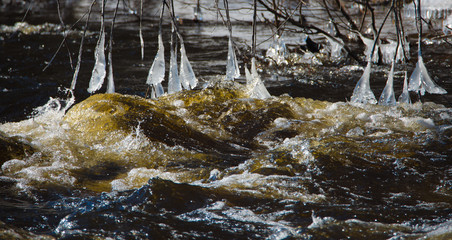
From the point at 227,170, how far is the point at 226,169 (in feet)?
0.09

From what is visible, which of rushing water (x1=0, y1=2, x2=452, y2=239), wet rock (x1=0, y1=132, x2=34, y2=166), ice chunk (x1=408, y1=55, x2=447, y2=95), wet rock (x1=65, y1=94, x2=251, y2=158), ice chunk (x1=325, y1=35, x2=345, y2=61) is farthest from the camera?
ice chunk (x1=325, y1=35, x2=345, y2=61)

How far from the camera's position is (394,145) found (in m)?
3.58

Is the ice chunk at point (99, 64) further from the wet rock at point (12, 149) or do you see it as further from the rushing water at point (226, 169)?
the wet rock at point (12, 149)

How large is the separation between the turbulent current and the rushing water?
10 millimetres

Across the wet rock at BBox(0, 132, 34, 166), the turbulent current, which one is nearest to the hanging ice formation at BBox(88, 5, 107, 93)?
the turbulent current

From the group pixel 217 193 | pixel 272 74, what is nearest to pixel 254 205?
pixel 217 193

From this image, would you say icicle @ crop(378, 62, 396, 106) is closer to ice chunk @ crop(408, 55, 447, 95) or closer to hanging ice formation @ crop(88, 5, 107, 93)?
ice chunk @ crop(408, 55, 447, 95)

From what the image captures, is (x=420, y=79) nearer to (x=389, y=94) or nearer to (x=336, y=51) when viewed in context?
(x=389, y=94)

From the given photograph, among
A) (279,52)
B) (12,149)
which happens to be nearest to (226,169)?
(12,149)

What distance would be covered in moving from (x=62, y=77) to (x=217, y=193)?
5.38 metres

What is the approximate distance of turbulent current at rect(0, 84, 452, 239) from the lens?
2355mm

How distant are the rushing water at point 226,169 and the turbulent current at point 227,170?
1 cm

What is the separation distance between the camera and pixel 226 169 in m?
3.21

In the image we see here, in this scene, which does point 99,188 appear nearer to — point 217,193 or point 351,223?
point 217,193
